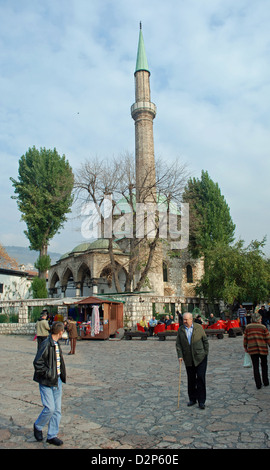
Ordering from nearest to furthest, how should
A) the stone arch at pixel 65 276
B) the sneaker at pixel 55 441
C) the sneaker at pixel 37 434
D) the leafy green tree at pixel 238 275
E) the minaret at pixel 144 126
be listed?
the sneaker at pixel 55 441
the sneaker at pixel 37 434
the leafy green tree at pixel 238 275
the minaret at pixel 144 126
the stone arch at pixel 65 276

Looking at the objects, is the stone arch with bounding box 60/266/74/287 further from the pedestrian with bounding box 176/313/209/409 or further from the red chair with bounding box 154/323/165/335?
the pedestrian with bounding box 176/313/209/409

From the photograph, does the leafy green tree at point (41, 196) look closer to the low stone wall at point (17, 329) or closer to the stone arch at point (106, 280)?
the stone arch at point (106, 280)

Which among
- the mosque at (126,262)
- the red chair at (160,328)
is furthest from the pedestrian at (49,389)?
the mosque at (126,262)

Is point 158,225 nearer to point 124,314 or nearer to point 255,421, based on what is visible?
point 124,314

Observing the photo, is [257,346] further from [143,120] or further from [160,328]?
[143,120]

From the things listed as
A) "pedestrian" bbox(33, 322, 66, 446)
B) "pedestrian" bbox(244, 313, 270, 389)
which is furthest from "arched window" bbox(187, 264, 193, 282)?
"pedestrian" bbox(33, 322, 66, 446)

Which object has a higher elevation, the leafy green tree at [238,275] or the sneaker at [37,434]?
the leafy green tree at [238,275]

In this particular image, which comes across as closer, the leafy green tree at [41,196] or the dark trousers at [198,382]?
the dark trousers at [198,382]

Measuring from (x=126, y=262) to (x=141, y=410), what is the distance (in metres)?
19.6

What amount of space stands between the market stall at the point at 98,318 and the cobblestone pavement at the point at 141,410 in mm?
7995

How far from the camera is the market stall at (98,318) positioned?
16.9 meters

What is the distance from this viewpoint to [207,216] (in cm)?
3347

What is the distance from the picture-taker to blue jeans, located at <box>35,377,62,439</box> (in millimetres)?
3861
